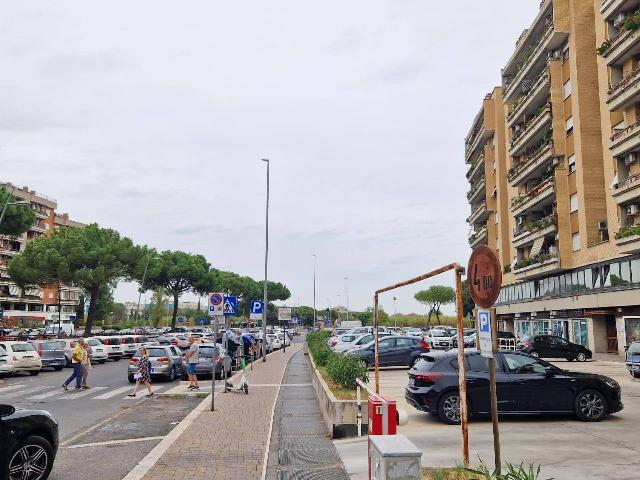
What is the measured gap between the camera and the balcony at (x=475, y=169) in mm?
61250

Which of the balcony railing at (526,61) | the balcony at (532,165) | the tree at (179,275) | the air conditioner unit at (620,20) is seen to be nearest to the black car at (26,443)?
the air conditioner unit at (620,20)

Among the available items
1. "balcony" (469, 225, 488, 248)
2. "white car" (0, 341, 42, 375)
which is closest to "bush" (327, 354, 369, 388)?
"white car" (0, 341, 42, 375)

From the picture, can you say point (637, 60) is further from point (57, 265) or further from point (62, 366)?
point (57, 265)

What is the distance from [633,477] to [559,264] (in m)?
34.5

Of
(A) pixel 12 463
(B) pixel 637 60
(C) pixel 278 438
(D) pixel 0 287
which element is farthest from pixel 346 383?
(D) pixel 0 287

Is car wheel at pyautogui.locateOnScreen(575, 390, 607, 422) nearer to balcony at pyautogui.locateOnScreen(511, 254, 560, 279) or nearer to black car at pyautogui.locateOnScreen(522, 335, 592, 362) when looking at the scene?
black car at pyautogui.locateOnScreen(522, 335, 592, 362)

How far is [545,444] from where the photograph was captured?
31.6ft

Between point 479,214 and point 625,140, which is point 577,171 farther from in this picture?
point 479,214

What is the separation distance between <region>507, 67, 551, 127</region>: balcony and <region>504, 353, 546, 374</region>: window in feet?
109

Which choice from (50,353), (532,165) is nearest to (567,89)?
(532,165)

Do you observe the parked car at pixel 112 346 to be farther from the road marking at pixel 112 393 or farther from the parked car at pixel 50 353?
the road marking at pixel 112 393

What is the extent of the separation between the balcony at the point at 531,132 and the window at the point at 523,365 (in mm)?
32822

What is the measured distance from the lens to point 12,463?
23.8 ft

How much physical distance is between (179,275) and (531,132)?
2252 inches
